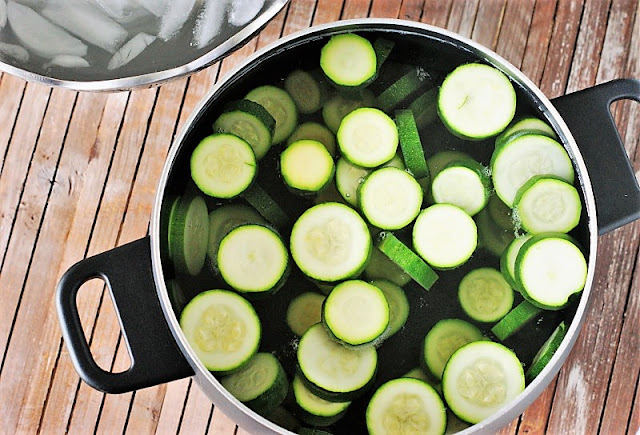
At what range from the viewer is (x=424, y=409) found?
114cm

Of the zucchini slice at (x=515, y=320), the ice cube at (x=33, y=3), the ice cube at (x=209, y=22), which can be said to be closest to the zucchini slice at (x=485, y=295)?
the zucchini slice at (x=515, y=320)

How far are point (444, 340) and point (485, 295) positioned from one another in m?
0.09

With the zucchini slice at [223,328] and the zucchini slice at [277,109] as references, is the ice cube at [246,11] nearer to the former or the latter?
the zucchini slice at [277,109]

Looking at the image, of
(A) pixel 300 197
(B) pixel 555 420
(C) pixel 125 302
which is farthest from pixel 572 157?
(C) pixel 125 302

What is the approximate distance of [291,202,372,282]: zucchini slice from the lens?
3.80 ft

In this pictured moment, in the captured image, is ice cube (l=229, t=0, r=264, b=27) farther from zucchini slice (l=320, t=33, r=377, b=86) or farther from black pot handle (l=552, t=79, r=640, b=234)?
black pot handle (l=552, t=79, r=640, b=234)

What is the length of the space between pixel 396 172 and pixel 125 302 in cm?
44

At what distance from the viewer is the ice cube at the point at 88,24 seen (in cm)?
122

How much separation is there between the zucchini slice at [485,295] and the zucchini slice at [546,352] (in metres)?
0.07

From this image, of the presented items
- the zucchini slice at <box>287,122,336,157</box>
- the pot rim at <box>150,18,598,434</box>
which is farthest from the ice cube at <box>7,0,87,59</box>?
the zucchini slice at <box>287,122,336,157</box>

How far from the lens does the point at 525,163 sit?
1.20m

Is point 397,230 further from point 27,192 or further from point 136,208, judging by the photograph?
point 27,192

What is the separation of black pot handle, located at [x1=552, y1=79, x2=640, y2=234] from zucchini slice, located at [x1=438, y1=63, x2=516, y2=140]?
79mm

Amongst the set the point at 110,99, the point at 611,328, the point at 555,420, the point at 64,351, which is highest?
the point at 110,99
